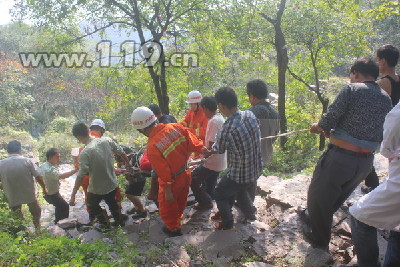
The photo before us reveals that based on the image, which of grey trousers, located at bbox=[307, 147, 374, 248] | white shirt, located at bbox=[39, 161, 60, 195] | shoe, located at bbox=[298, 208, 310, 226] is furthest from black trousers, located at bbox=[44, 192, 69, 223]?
grey trousers, located at bbox=[307, 147, 374, 248]

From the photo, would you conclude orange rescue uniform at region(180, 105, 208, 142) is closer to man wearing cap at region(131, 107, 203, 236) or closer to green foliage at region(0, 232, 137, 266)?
man wearing cap at region(131, 107, 203, 236)

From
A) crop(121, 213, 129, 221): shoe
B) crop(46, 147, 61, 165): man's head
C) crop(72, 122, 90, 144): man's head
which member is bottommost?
crop(121, 213, 129, 221): shoe

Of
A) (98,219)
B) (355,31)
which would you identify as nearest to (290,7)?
(355,31)

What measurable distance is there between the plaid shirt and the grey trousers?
2.57 ft

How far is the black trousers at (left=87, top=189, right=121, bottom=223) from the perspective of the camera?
4.49 metres

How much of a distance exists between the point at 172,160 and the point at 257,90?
153cm

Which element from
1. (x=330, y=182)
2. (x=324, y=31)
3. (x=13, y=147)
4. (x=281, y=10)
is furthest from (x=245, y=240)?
(x=324, y=31)

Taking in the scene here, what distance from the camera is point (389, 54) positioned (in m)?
3.50

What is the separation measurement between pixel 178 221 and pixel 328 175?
6.60 feet

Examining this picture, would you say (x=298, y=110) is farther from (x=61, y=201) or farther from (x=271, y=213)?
(x=61, y=201)

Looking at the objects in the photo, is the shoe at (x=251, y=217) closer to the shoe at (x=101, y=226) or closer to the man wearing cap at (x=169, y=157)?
the man wearing cap at (x=169, y=157)

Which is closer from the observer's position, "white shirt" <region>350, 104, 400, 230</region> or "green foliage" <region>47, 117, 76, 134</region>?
"white shirt" <region>350, 104, 400, 230</region>

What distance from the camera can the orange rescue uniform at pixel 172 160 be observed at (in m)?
3.72

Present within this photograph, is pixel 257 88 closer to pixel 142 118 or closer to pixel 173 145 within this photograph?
pixel 173 145
